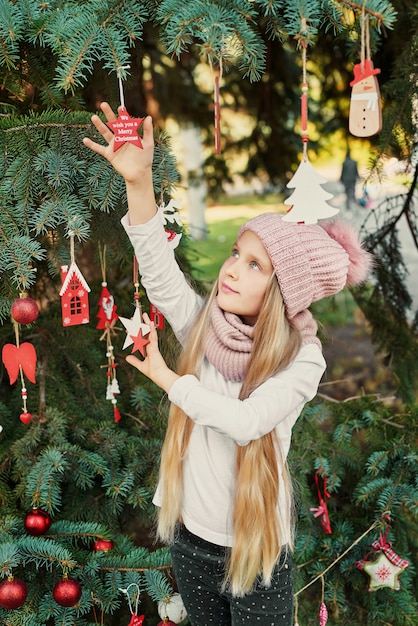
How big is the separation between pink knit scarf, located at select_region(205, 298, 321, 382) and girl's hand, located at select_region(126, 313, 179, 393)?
0.43 ft

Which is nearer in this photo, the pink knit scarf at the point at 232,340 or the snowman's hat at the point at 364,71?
the snowman's hat at the point at 364,71

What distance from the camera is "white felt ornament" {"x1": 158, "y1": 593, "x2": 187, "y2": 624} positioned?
191cm

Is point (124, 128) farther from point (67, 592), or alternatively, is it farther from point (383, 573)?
point (383, 573)

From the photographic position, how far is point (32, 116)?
1.63m

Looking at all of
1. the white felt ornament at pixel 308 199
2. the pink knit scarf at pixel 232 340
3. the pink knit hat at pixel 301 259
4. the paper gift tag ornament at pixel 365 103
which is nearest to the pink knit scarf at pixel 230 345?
the pink knit scarf at pixel 232 340

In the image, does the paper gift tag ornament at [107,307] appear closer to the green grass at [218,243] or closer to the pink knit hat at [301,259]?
the pink knit hat at [301,259]

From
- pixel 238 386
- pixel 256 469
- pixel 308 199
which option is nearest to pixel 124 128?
pixel 308 199

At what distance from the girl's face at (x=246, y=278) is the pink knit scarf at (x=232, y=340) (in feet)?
0.11

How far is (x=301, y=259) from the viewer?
1517mm

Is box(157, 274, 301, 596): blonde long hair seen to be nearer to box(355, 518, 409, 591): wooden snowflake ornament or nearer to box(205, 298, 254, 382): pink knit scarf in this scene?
box(205, 298, 254, 382): pink knit scarf

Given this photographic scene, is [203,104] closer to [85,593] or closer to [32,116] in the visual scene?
[32,116]

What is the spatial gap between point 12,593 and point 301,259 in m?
1.09

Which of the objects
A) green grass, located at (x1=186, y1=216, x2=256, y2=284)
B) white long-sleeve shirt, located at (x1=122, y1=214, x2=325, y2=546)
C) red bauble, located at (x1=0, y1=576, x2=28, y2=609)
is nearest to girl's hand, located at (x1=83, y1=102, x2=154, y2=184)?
white long-sleeve shirt, located at (x1=122, y1=214, x2=325, y2=546)

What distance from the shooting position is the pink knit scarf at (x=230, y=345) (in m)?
1.57
